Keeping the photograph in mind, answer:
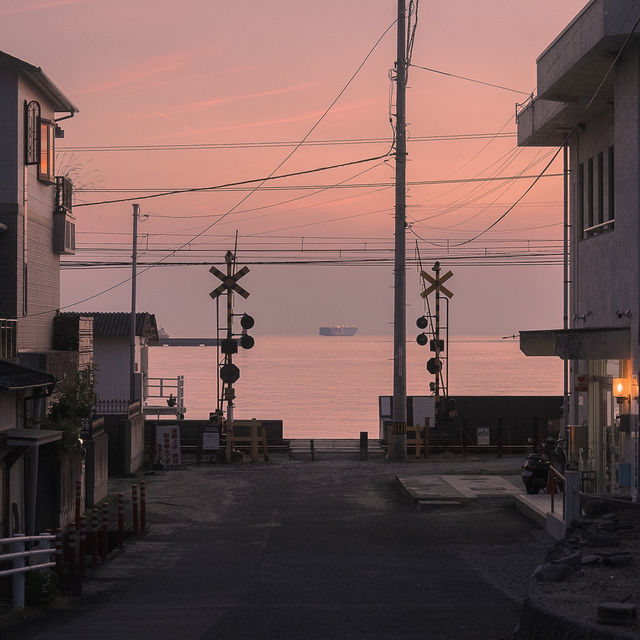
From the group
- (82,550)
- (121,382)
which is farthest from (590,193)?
(121,382)

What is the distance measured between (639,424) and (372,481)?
13.3m

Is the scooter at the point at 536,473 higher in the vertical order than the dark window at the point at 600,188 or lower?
lower

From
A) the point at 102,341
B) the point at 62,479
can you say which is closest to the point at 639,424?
the point at 62,479

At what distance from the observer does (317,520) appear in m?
22.7

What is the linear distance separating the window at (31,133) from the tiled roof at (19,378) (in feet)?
22.8

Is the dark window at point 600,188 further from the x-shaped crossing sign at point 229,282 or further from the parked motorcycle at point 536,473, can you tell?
the x-shaped crossing sign at point 229,282

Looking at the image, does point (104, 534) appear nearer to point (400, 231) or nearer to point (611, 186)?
point (611, 186)

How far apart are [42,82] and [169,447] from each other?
14.2m

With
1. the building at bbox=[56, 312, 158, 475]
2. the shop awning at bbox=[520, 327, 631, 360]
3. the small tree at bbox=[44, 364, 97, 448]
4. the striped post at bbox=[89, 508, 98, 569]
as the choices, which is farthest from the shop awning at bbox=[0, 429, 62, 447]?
the building at bbox=[56, 312, 158, 475]

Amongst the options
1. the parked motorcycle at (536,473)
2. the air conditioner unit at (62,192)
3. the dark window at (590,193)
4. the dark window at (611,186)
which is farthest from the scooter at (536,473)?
the air conditioner unit at (62,192)

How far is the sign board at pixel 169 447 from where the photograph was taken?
34094mm

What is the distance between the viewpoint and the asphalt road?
1234 centimetres

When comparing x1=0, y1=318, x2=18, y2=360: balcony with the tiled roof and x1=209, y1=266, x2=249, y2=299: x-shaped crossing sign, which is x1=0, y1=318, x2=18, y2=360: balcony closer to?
the tiled roof

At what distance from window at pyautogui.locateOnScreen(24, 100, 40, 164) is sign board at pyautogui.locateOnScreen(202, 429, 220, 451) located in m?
14.3
